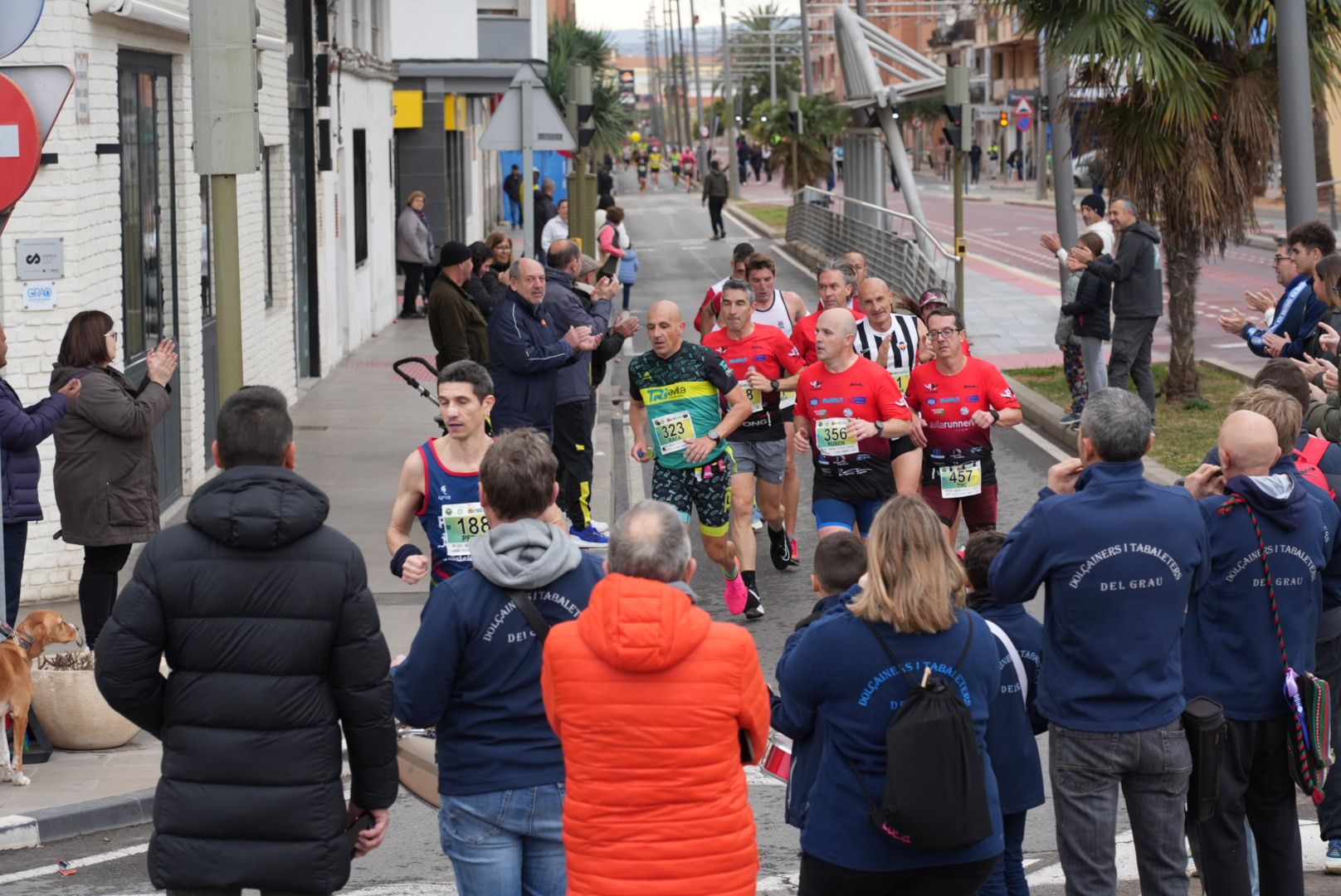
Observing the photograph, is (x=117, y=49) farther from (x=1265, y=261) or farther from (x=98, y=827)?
(x=1265, y=261)

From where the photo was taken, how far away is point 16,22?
21.6 feet

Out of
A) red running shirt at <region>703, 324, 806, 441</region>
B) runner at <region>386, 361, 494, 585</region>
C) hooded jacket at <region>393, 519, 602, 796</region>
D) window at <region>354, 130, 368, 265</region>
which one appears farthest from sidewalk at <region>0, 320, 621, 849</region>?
hooded jacket at <region>393, 519, 602, 796</region>

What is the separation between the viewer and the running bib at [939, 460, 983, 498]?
9.64m

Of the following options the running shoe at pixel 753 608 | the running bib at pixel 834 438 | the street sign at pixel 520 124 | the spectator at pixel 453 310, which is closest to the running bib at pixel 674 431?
the running bib at pixel 834 438

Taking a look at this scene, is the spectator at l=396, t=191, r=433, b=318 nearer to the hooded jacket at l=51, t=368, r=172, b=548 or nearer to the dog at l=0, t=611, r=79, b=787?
the hooded jacket at l=51, t=368, r=172, b=548

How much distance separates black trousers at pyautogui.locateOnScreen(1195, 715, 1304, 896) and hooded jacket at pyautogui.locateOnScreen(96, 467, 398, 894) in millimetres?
2722

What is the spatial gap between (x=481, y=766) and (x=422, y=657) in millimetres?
313

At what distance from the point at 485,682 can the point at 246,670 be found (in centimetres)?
57

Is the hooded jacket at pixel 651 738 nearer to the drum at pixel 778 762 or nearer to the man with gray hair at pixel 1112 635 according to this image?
the drum at pixel 778 762

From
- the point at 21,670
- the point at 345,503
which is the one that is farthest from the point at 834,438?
the point at 345,503

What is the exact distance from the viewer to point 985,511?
388 inches

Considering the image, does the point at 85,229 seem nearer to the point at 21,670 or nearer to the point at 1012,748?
the point at 21,670

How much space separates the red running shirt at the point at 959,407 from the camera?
9602mm

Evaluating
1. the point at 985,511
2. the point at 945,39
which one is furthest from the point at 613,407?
the point at 945,39
